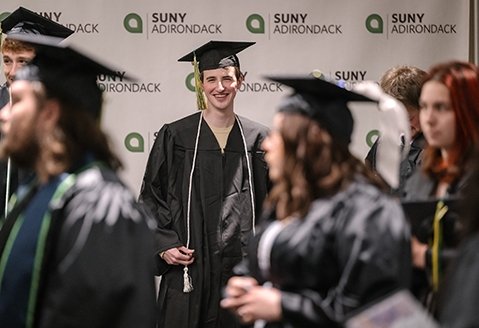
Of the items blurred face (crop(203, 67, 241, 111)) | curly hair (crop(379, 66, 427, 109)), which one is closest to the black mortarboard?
curly hair (crop(379, 66, 427, 109))

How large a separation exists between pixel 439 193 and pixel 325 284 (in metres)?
0.64

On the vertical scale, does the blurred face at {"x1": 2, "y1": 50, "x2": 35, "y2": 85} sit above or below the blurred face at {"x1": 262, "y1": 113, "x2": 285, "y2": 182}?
above

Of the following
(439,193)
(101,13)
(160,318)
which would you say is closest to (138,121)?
→ (101,13)

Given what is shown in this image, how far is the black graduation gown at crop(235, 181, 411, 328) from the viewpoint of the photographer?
2.67 metres

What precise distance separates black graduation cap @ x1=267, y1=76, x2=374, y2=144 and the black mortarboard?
0.56 meters

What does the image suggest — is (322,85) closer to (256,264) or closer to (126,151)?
(256,264)

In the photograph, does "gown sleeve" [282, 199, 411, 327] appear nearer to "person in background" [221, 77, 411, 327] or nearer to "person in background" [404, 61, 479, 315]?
"person in background" [221, 77, 411, 327]

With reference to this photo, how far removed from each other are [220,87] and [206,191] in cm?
56

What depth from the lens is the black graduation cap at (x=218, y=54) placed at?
541cm

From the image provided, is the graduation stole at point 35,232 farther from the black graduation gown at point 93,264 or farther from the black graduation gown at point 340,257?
the black graduation gown at point 340,257

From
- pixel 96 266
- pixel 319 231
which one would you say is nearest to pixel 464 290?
pixel 319 231

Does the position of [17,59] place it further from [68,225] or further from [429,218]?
[429,218]

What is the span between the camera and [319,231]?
279 cm

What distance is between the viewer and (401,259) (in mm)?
2756
